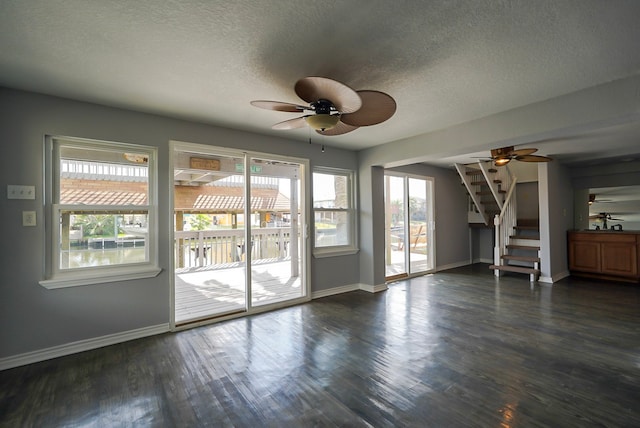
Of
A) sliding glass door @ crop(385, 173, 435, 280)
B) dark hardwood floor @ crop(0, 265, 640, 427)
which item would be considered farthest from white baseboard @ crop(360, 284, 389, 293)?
dark hardwood floor @ crop(0, 265, 640, 427)

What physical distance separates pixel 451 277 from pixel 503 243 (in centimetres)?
134

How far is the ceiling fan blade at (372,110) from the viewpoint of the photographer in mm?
1939

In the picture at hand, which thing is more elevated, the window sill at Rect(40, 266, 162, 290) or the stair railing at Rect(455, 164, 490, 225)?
the stair railing at Rect(455, 164, 490, 225)

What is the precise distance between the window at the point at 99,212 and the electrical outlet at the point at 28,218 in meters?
0.10

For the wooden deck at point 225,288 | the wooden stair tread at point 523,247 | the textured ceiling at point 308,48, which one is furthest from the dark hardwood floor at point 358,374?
the textured ceiling at point 308,48

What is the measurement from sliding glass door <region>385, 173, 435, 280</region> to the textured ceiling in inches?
126

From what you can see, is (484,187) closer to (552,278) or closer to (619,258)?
(552,278)

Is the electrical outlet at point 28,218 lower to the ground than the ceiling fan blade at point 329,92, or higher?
lower

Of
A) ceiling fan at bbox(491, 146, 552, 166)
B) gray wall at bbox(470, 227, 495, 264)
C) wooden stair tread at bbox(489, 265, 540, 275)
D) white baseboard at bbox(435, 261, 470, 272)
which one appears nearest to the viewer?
ceiling fan at bbox(491, 146, 552, 166)

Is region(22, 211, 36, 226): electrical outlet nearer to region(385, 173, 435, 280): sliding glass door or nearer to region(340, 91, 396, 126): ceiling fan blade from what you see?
region(340, 91, 396, 126): ceiling fan blade

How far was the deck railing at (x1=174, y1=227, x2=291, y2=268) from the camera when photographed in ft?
20.0

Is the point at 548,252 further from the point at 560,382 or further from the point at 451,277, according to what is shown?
the point at 560,382

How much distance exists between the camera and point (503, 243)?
593 centimetres

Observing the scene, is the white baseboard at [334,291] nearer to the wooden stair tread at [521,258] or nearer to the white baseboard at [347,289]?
the white baseboard at [347,289]
